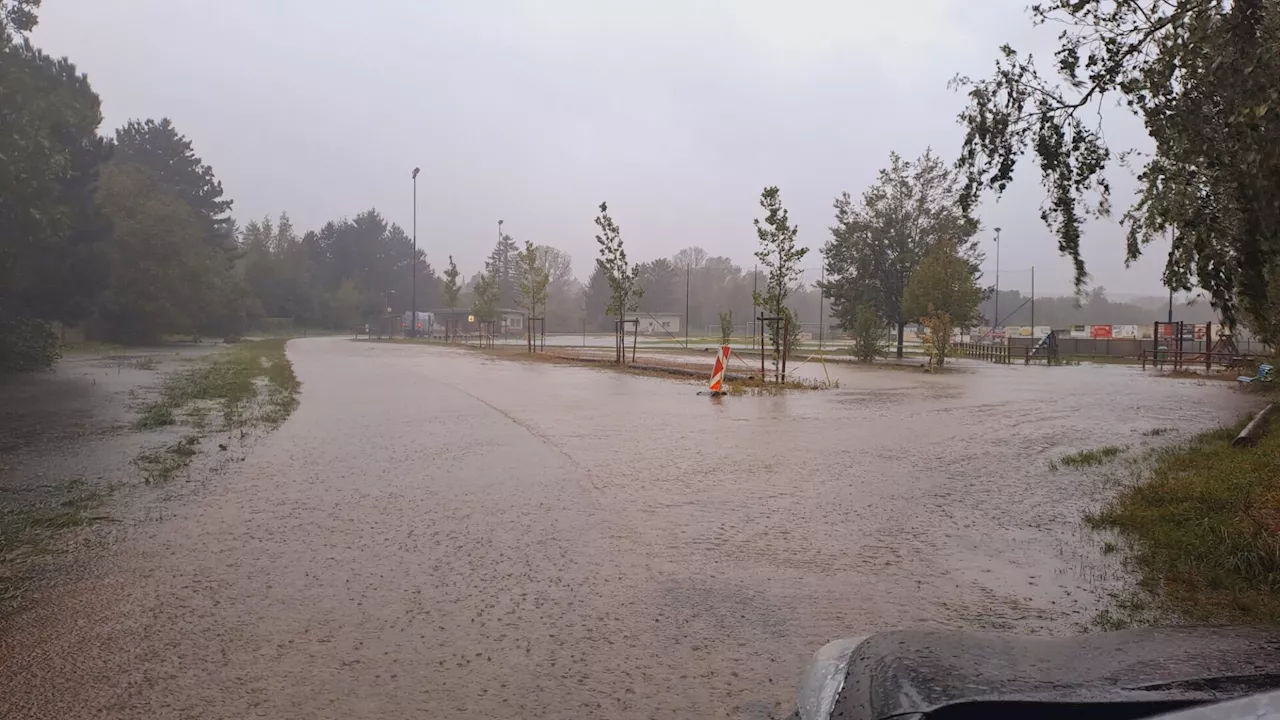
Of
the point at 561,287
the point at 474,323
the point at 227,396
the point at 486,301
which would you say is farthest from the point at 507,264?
the point at 227,396

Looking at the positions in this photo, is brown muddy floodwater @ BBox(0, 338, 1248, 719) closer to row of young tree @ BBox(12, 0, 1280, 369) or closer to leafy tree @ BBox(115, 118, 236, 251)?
row of young tree @ BBox(12, 0, 1280, 369)

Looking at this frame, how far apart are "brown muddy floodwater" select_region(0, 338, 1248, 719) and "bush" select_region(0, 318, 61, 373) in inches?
639

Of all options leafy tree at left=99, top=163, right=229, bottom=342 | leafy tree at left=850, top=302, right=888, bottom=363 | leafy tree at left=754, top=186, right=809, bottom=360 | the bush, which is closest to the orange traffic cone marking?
leafy tree at left=754, top=186, right=809, bottom=360

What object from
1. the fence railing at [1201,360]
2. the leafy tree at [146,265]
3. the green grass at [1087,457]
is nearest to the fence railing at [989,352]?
the fence railing at [1201,360]

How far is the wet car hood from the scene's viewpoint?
170 cm

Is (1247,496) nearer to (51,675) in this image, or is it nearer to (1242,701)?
(1242,701)

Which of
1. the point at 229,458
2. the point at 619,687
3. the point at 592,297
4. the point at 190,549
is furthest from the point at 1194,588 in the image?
the point at 592,297

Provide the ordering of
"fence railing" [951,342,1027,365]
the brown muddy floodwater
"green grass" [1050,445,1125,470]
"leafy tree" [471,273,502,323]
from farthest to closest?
"leafy tree" [471,273,502,323], "fence railing" [951,342,1027,365], "green grass" [1050,445,1125,470], the brown muddy floodwater

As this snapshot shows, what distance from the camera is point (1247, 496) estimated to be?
664 cm

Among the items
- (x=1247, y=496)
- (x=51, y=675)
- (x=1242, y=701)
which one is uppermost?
(x=1242, y=701)

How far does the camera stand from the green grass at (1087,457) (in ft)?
32.3

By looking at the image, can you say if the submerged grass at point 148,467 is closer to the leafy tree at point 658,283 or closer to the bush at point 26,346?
the bush at point 26,346

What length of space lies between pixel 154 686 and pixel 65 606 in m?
1.56

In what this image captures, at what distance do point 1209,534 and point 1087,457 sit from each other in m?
4.35
